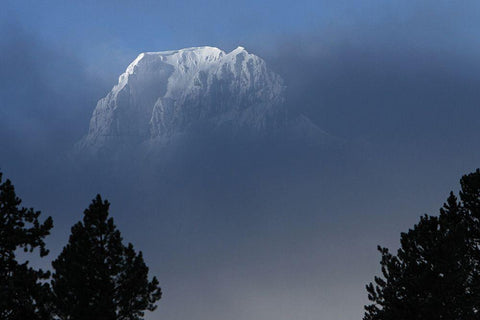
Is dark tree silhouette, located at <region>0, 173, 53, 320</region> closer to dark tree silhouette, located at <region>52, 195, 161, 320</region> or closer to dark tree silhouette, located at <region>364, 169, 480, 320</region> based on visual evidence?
dark tree silhouette, located at <region>52, 195, 161, 320</region>

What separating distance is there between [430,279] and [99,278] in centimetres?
1563

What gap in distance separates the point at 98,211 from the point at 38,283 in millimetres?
5047

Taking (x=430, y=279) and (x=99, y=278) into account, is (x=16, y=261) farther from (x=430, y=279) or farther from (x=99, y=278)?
(x=430, y=279)

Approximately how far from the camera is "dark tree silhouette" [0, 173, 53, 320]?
22000 millimetres

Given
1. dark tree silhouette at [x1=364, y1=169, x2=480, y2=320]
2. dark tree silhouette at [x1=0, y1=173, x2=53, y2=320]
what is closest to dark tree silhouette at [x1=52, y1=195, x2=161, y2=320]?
dark tree silhouette at [x1=0, y1=173, x2=53, y2=320]

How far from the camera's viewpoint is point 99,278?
84.7 feet

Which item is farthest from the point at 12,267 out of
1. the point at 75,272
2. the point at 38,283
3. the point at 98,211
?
the point at 98,211

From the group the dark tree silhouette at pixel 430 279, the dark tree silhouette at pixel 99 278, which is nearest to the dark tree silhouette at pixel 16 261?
the dark tree silhouette at pixel 99 278

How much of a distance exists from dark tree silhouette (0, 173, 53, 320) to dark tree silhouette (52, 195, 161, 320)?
2.16 m

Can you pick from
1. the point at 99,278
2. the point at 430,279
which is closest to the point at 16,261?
the point at 99,278

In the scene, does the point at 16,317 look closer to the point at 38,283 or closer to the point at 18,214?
the point at 38,283

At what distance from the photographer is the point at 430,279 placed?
25.3 metres

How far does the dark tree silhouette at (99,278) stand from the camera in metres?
25.2

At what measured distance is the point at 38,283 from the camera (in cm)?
2252
